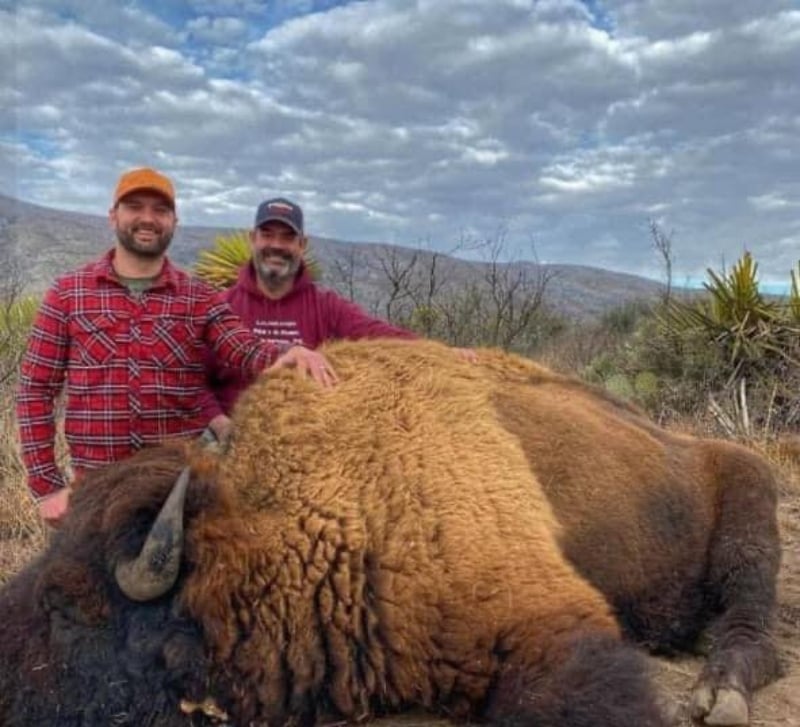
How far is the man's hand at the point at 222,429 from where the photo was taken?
3793 millimetres

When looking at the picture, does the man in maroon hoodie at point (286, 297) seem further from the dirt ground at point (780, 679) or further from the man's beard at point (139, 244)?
the dirt ground at point (780, 679)

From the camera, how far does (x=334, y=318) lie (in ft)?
20.1

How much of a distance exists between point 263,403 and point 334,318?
231cm

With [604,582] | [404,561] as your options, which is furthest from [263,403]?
[604,582]

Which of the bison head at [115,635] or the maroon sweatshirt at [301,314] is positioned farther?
the maroon sweatshirt at [301,314]

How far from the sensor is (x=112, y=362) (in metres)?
4.75

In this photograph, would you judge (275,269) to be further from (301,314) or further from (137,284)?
(137,284)

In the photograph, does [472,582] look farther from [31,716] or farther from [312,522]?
[31,716]

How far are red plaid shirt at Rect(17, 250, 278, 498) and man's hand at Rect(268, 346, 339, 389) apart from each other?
0.70 metres

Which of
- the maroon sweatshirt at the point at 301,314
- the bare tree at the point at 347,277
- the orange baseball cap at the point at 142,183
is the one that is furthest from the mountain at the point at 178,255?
the orange baseball cap at the point at 142,183

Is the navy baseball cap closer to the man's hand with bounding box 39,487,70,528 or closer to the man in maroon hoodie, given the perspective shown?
the man in maroon hoodie

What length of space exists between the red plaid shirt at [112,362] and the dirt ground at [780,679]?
140 centimetres

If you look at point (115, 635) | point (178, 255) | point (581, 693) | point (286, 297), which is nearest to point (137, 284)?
point (286, 297)

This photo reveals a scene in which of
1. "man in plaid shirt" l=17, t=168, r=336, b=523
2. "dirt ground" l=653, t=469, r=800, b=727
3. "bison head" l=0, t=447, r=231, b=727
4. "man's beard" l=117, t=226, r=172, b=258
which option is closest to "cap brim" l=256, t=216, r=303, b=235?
"man in plaid shirt" l=17, t=168, r=336, b=523
